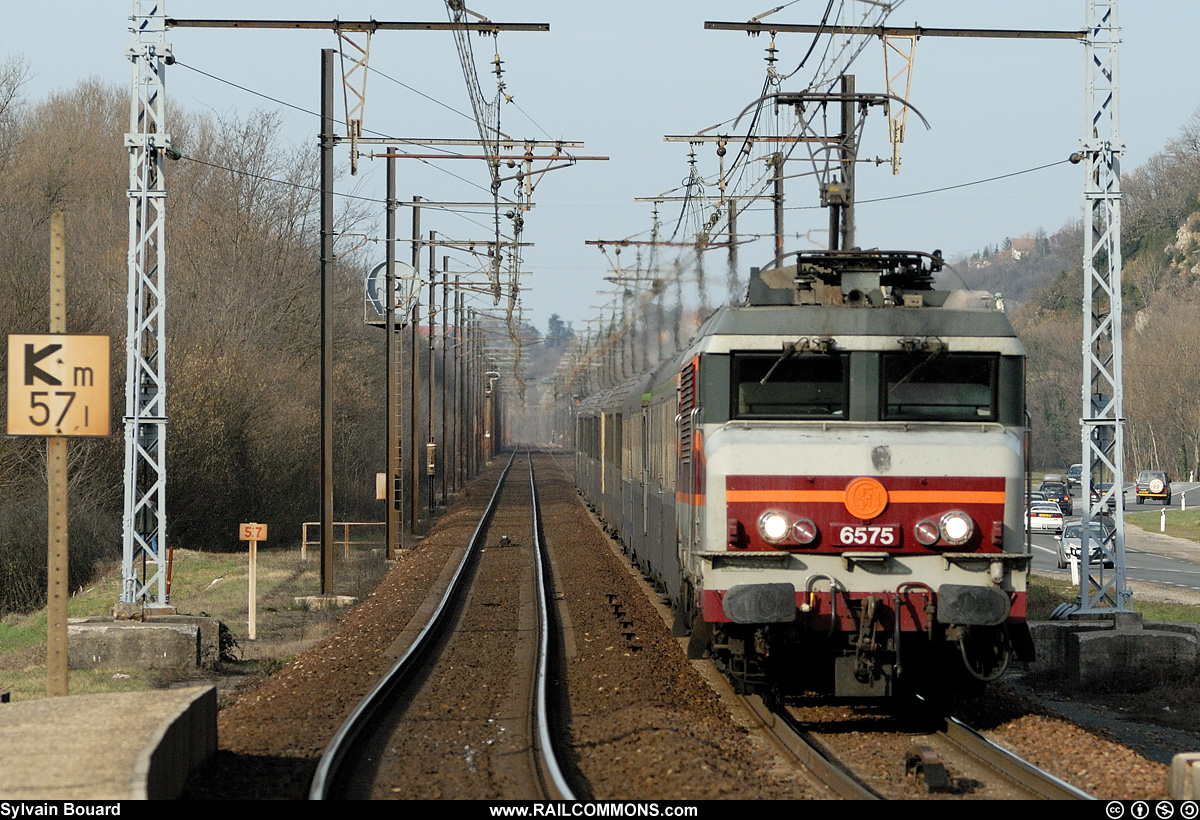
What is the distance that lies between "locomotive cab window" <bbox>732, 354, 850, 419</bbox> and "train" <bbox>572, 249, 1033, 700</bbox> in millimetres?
11

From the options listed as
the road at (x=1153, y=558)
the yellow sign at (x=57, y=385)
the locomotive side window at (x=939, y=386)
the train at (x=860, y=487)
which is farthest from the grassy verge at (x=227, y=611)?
the road at (x=1153, y=558)

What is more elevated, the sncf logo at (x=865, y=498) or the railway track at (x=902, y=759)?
the sncf logo at (x=865, y=498)

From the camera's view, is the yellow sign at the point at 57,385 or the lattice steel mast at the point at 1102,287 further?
the lattice steel mast at the point at 1102,287

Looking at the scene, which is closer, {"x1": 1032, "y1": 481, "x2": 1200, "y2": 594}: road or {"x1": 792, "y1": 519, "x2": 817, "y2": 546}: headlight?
{"x1": 792, "y1": 519, "x2": 817, "y2": 546}: headlight

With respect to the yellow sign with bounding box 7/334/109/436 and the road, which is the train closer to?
the yellow sign with bounding box 7/334/109/436

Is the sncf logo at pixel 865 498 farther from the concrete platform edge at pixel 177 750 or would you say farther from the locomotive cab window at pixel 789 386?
the concrete platform edge at pixel 177 750

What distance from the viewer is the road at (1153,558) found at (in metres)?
28.2

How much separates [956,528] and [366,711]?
197 inches

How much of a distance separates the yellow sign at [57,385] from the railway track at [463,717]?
3.01 meters

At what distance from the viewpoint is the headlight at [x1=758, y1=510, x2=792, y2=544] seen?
9375 mm

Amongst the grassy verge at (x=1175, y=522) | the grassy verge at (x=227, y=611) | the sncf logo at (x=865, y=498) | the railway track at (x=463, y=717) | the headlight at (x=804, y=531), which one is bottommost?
the grassy verge at (x=1175, y=522)

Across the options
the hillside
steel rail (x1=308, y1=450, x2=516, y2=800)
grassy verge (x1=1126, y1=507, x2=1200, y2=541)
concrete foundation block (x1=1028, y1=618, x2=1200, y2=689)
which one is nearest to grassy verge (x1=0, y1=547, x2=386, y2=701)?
steel rail (x1=308, y1=450, x2=516, y2=800)

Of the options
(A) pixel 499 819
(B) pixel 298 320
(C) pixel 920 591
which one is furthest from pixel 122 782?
(B) pixel 298 320

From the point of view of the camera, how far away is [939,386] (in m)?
9.80
